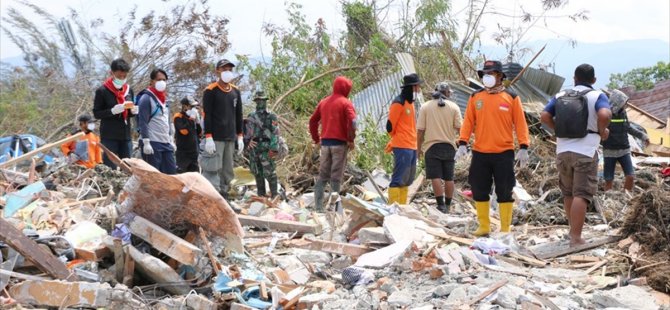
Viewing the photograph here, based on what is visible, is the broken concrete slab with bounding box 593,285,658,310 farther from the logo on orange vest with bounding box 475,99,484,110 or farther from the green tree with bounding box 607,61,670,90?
the green tree with bounding box 607,61,670,90

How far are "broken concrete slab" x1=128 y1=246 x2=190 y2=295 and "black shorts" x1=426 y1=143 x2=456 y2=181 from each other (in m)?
4.10

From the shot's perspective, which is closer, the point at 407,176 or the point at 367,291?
the point at 367,291

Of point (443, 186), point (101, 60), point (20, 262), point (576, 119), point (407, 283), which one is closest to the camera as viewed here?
point (20, 262)

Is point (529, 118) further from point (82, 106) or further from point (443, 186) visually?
point (82, 106)

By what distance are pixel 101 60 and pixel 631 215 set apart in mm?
10399

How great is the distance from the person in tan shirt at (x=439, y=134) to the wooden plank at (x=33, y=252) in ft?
15.2

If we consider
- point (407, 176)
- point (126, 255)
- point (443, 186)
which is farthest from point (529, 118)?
point (126, 255)

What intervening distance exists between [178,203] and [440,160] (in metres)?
3.91

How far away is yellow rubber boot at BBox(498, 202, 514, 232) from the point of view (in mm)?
6839

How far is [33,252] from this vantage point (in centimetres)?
475

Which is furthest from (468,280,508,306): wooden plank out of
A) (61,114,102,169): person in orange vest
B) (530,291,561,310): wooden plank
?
(61,114,102,169): person in orange vest

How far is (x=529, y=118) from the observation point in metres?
12.1

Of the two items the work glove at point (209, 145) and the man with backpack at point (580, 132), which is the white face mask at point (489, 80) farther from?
the work glove at point (209, 145)

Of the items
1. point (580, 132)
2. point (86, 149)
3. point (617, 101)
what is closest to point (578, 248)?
point (580, 132)
